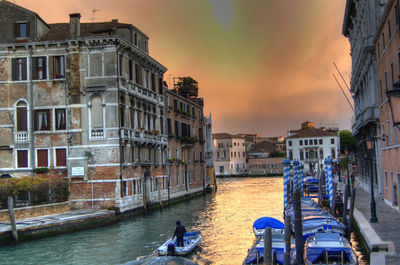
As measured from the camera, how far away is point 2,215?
67.1 feet

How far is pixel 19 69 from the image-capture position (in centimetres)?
2702

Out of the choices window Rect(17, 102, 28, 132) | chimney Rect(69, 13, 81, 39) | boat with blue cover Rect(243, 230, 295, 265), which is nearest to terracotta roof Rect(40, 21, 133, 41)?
chimney Rect(69, 13, 81, 39)

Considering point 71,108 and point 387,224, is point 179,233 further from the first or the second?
point 71,108

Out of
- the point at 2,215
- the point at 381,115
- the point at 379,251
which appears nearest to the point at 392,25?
the point at 381,115

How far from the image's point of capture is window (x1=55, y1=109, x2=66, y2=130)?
26.7 m

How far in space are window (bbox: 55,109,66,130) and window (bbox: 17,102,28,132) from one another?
1.86 m

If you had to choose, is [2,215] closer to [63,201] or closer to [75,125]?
[63,201]

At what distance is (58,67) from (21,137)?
462cm

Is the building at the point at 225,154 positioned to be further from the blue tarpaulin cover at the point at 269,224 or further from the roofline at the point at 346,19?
the blue tarpaulin cover at the point at 269,224

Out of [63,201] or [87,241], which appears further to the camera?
[63,201]

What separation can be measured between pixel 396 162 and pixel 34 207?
16695 mm

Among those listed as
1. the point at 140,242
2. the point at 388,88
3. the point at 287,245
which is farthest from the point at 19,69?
the point at 287,245

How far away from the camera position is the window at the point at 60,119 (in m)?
26.7

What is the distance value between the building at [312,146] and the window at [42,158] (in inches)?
2532
